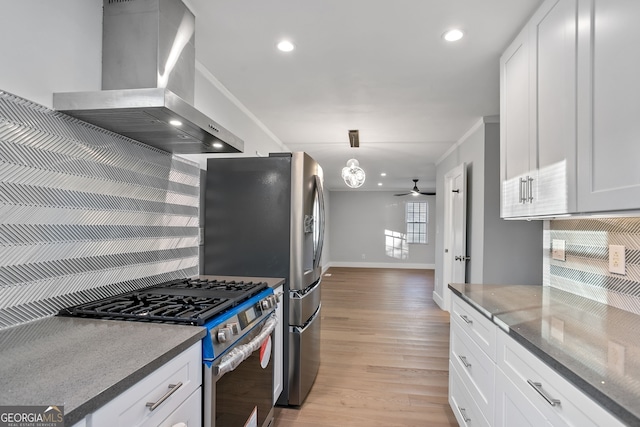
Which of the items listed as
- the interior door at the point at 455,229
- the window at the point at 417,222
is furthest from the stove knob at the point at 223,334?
the window at the point at 417,222

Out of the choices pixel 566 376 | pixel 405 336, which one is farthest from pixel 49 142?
pixel 405 336

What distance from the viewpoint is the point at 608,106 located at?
1.20 m

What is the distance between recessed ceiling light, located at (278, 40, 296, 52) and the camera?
6.93ft

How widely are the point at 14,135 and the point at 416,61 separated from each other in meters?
2.18

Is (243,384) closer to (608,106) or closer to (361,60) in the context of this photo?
(608,106)

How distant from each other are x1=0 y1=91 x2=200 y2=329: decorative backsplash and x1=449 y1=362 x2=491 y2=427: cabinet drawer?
1.82 meters

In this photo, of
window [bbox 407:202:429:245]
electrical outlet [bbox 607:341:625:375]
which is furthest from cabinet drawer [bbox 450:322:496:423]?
window [bbox 407:202:429:245]

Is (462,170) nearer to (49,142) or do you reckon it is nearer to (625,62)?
(625,62)

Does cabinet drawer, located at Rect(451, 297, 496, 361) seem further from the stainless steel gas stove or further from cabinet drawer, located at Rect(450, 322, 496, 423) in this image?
the stainless steel gas stove

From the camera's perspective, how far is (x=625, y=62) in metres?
1.13

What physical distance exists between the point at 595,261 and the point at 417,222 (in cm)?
885

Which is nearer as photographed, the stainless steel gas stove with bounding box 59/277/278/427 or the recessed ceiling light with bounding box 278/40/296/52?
the stainless steel gas stove with bounding box 59/277/278/427

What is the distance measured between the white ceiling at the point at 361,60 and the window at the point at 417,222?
6551 mm

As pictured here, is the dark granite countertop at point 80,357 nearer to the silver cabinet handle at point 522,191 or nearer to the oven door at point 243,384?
the oven door at point 243,384
